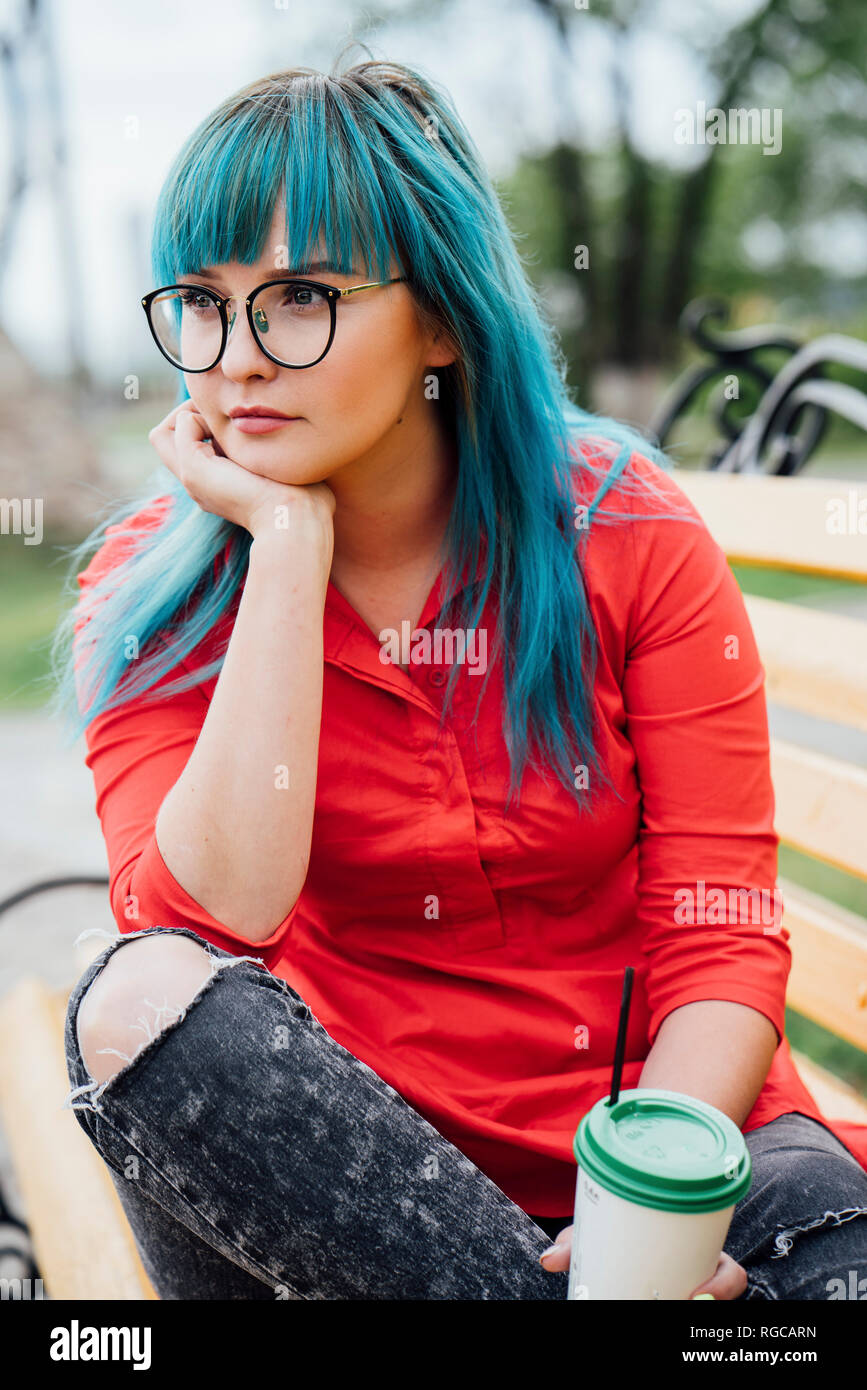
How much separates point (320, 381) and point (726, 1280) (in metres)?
1.14

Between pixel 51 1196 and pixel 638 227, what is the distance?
13.3 metres

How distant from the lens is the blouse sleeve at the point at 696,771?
64.3 inches

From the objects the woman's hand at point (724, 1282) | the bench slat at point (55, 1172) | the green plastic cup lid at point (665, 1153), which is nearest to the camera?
the green plastic cup lid at point (665, 1153)

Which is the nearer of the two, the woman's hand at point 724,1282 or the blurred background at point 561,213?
the woman's hand at point 724,1282

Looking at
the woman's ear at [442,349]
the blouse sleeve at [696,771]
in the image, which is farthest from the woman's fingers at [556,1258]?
the woman's ear at [442,349]

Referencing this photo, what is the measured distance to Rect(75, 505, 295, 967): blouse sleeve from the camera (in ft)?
5.20

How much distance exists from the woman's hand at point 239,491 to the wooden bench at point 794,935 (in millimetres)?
924

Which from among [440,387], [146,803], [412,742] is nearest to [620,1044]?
[412,742]

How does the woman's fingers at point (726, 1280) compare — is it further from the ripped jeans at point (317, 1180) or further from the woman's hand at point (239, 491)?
the woman's hand at point (239, 491)

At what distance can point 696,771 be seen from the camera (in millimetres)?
1668

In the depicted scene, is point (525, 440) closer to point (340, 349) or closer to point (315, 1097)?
point (340, 349)

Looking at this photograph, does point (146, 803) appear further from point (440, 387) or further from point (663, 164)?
point (663, 164)

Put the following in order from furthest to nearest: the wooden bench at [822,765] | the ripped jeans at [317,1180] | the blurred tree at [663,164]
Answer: the blurred tree at [663,164] < the wooden bench at [822,765] < the ripped jeans at [317,1180]
